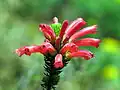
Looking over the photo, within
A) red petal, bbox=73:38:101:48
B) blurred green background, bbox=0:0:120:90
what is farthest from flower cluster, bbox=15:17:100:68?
blurred green background, bbox=0:0:120:90

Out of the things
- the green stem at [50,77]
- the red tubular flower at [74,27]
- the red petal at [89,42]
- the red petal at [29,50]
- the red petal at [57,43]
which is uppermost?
the red tubular flower at [74,27]

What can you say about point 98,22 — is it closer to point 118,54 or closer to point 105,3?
point 105,3

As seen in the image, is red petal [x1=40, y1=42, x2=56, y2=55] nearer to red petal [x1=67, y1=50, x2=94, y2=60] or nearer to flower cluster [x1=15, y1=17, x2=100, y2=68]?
flower cluster [x1=15, y1=17, x2=100, y2=68]

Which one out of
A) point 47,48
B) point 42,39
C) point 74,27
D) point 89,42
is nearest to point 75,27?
point 74,27

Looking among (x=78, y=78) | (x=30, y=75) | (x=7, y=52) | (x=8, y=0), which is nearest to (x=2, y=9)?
(x=8, y=0)

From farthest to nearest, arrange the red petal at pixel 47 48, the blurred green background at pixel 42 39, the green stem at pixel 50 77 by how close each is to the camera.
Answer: the blurred green background at pixel 42 39 → the green stem at pixel 50 77 → the red petal at pixel 47 48

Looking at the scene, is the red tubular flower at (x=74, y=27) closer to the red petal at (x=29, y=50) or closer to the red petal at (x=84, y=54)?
the red petal at (x=84, y=54)

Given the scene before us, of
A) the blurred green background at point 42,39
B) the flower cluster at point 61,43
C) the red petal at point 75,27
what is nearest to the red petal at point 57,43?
the flower cluster at point 61,43
